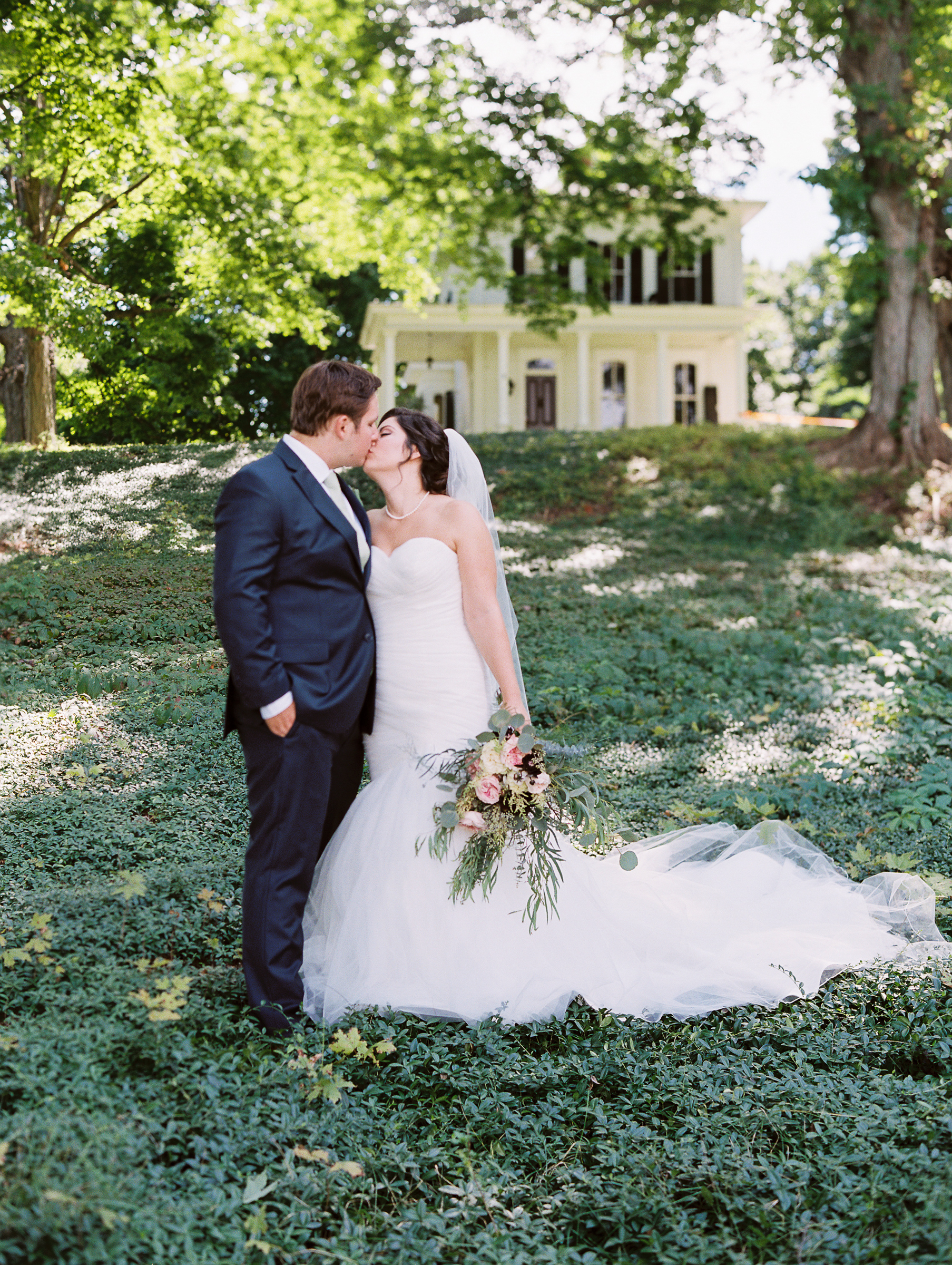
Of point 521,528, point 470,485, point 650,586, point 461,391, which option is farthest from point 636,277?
point 470,485

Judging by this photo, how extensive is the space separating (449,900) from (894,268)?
14.4 m

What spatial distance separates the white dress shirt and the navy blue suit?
25 millimetres

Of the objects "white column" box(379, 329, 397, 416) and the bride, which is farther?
"white column" box(379, 329, 397, 416)

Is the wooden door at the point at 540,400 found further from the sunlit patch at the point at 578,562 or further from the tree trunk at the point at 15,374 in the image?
the tree trunk at the point at 15,374

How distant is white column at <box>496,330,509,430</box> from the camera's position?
2464cm

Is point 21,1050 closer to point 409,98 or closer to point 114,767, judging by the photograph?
point 114,767

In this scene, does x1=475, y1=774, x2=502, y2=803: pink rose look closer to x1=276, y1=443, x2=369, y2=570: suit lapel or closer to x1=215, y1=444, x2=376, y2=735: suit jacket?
x1=215, y1=444, x2=376, y2=735: suit jacket

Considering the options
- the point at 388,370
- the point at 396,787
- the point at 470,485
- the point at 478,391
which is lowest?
the point at 396,787

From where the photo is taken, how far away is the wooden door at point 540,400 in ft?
87.4

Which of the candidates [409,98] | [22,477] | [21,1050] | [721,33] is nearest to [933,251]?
[721,33]

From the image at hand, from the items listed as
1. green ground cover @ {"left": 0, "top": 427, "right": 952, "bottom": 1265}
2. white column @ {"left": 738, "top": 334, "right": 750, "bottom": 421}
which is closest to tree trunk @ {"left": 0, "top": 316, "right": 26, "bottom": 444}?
green ground cover @ {"left": 0, "top": 427, "right": 952, "bottom": 1265}

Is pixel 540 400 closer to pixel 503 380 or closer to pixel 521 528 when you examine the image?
pixel 503 380

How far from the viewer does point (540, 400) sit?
26.8m

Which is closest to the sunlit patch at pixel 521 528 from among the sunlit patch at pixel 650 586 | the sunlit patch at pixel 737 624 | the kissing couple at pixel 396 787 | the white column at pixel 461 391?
the sunlit patch at pixel 650 586
